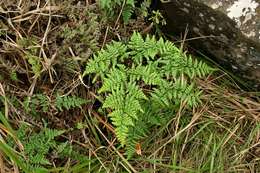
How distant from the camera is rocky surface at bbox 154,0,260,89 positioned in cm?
287

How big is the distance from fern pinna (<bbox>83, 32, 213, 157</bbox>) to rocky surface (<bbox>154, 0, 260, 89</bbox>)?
0.20 meters

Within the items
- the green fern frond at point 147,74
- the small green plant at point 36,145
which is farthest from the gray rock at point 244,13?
the small green plant at point 36,145

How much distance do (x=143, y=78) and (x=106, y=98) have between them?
0.27 metres

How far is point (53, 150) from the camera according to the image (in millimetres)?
2986

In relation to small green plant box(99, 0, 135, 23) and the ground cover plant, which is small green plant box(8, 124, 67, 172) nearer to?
the ground cover plant

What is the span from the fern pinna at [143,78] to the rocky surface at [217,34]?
7.7 inches

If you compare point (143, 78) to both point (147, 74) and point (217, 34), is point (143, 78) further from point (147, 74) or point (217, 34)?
point (217, 34)

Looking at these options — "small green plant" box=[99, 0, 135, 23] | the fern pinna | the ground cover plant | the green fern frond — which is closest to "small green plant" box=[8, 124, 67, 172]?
the ground cover plant

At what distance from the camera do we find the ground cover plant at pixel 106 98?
294cm

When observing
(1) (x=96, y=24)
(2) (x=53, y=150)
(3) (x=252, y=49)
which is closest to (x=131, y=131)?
(2) (x=53, y=150)

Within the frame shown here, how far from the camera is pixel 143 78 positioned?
9.53 ft

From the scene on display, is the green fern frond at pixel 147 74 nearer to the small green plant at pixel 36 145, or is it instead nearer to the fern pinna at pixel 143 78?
the fern pinna at pixel 143 78

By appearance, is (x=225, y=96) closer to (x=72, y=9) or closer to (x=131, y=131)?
(x=131, y=131)

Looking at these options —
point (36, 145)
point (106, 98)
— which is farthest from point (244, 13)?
point (36, 145)
